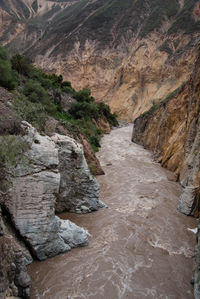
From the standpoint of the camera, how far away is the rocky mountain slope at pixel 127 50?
42188 mm

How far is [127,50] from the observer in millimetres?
54125

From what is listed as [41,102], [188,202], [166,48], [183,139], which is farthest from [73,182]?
[166,48]

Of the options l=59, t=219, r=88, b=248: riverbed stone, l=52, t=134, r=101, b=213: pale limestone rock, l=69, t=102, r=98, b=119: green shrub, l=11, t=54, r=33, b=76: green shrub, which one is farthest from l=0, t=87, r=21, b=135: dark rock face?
l=69, t=102, r=98, b=119: green shrub

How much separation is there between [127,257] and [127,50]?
55.5 meters

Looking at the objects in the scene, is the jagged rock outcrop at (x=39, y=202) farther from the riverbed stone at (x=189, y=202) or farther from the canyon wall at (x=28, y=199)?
the riverbed stone at (x=189, y=202)

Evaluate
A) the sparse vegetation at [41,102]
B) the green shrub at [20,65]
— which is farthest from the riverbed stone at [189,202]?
the green shrub at [20,65]

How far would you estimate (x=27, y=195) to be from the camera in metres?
4.63

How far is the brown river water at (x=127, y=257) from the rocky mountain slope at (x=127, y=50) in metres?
33.1

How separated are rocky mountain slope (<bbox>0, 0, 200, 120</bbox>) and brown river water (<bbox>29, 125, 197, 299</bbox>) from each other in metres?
33.1

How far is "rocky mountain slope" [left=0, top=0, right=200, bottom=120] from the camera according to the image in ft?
138

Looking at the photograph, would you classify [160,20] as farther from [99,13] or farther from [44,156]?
[44,156]

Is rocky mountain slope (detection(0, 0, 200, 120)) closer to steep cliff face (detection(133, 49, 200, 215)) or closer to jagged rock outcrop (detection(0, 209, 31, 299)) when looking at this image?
steep cliff face (detection(133, 49, 200, 215))

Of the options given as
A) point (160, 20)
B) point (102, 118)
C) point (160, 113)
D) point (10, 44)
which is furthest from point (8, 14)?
point (160, 113)

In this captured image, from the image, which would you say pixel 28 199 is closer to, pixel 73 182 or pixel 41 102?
pixel 73 182
